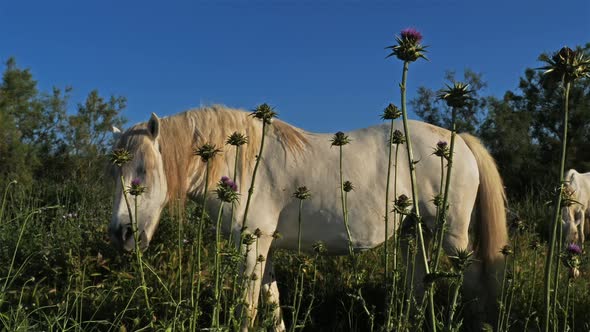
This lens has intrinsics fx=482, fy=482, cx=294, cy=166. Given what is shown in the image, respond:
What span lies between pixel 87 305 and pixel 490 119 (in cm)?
2484

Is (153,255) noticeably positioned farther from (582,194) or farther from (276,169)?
(582,194)

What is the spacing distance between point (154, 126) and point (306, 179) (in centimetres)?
129

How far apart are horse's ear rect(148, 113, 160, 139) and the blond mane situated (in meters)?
0.07

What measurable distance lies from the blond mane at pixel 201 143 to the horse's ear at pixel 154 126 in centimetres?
7

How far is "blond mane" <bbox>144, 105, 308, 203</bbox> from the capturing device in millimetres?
3805

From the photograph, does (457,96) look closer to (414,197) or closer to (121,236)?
(414,197)

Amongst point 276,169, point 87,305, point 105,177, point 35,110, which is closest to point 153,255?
point 87,305

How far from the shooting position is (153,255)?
186 inches

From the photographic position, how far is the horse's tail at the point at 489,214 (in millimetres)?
4223

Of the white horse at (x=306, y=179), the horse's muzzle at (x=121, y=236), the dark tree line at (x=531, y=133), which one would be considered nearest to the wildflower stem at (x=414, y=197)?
the white horse at (x=306, y=179)

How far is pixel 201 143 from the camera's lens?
384 centimetres

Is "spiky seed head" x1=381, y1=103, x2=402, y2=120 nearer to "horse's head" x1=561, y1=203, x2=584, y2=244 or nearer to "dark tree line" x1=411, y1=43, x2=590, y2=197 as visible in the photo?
"horse's head" x1=561, y1=203, x2=584, y2=244

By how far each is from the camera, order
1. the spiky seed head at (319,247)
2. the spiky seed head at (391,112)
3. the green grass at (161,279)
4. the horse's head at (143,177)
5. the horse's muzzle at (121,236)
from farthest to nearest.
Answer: the green grass at (161,279), the horse's head at (143,177), the horse's muzzle at (121,236), the spiky seed head at (319,247), the spiky seed head at (391,112)

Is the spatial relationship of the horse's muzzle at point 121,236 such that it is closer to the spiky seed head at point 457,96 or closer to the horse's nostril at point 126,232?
the horse's nostril at point 126,232
